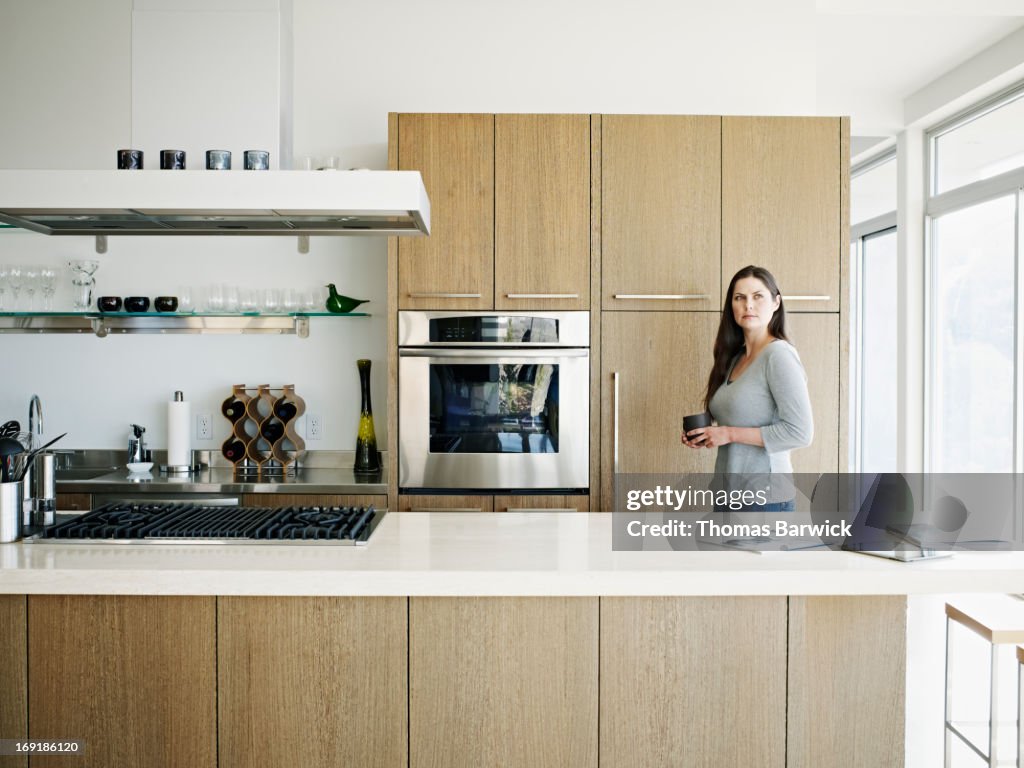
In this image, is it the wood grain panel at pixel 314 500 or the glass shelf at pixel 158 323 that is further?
the glass shelf at pixel 158 323

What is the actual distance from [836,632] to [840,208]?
6.57 feet

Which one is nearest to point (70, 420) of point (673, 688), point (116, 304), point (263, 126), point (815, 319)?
point (116, 304)

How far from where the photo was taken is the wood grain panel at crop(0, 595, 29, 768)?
6.18 feet

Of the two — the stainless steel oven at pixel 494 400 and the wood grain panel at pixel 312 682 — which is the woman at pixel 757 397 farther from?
the wood grain panel at pixel 312 682

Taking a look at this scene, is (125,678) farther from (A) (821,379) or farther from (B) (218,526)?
(A) (821,379)

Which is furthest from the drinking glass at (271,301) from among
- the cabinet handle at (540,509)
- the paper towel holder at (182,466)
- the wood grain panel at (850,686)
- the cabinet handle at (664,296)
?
the wood grain panel at (850,686)

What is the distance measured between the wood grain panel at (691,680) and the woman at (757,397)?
0.52 m

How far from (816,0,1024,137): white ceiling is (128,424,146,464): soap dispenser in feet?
11.6

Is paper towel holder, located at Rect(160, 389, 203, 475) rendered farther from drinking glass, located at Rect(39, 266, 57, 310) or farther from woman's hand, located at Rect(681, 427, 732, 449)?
woman's hand, located at Rect(681, 427, 732, 449)

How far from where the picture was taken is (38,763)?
74.4 inches

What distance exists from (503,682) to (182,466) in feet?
7.47

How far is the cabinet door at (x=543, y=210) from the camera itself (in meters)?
3.28

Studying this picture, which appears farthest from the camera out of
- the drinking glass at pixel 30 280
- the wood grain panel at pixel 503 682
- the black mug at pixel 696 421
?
the drinking glass at pixel 30 280

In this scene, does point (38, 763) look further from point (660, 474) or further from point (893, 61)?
point (893, 61)
